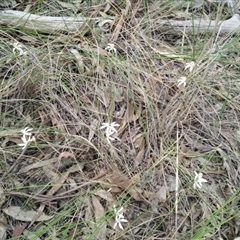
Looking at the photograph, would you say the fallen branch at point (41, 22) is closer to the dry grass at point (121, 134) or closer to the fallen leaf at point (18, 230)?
the dry grass at point (121, 134)

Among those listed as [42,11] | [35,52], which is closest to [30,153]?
[35,52]

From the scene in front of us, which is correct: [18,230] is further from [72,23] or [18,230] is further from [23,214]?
[72,23]

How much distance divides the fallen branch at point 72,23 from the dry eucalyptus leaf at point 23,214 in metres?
0.87

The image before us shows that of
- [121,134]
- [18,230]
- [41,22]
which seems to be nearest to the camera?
[18,230]

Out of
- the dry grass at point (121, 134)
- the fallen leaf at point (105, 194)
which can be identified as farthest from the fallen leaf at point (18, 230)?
the fallen leaf at point (105, 194)

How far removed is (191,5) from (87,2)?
1.75ft

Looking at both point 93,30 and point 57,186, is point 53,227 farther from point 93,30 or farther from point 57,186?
point 93,30

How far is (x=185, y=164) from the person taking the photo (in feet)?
5.38

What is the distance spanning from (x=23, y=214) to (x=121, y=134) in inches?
18.9

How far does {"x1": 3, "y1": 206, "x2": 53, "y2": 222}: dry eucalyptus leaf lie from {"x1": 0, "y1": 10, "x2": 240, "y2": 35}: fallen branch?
869 mm

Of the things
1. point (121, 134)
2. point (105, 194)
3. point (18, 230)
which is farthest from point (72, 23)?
point (18, 230)

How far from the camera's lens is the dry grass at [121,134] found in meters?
1.50

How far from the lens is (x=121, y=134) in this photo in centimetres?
170

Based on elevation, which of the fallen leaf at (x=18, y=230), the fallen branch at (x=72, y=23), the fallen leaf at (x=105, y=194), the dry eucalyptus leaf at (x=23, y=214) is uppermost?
the fallen branch at (x=72, y=23)
